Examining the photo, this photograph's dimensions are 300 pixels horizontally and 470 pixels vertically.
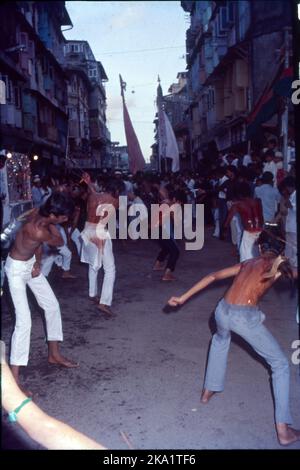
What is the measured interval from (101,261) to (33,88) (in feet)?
68.1

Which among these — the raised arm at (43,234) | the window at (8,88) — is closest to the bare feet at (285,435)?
the raised arm at (43,234)

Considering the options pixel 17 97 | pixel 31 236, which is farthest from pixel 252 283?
pixel 17 97

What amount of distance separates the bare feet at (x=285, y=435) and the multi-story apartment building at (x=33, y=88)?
590 inches

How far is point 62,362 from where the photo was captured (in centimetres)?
498

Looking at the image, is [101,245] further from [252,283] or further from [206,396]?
[252,283]

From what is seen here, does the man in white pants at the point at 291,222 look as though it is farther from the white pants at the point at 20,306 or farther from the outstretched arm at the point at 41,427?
the outstretched arm at the point at 41,427

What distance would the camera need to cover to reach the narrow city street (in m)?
3.64

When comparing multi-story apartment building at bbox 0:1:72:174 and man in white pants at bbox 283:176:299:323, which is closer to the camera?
man in white pants at bbox 283:176:299:323

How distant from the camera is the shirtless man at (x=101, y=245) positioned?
22.0ft

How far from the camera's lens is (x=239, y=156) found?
14.4m

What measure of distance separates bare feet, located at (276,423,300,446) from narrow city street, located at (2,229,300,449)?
50mm

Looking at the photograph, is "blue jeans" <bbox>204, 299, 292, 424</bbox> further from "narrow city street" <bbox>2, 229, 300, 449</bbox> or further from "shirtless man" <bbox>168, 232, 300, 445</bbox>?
"narrow city street" <bbox>2, 229, 300, 449</bbox>

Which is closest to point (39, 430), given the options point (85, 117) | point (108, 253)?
point (108, 253)

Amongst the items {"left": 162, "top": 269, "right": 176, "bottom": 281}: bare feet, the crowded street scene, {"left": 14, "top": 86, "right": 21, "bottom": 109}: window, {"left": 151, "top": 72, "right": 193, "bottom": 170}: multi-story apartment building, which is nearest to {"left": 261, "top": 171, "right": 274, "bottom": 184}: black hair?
the crowded street scene
